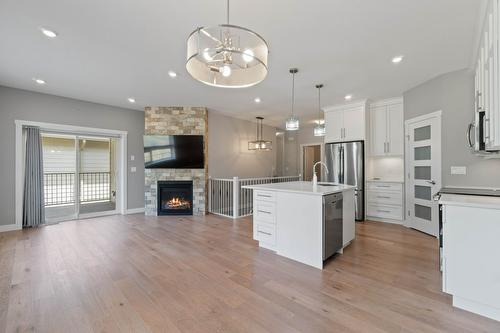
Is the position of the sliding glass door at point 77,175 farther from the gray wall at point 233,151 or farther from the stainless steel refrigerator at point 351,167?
the stainless steel refrigerator at point 351,167

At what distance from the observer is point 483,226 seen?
1.84m

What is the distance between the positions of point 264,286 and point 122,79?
4004mm

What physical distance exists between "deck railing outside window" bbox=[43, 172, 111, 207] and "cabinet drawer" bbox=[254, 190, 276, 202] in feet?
15.2

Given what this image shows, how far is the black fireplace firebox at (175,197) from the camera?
18.7ft

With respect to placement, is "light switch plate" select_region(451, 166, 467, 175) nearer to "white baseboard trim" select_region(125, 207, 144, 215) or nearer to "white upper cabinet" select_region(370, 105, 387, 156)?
"white upper cabinet" select_region(370, 105, 387, 156)

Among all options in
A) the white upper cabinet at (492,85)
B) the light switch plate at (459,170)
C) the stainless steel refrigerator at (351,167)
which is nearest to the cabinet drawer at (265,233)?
the white upper cabinet at (492,85)

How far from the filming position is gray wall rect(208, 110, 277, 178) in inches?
250

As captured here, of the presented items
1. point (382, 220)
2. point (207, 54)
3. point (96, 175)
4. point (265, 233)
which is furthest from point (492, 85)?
→ point (96, 175)

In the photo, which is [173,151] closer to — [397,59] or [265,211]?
[265,211]

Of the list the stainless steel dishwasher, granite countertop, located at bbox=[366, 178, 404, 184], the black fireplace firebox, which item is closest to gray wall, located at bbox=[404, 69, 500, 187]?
granite countertop, located at bbox=[366, 178, 404, 184]

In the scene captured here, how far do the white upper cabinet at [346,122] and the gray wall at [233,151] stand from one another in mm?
2695

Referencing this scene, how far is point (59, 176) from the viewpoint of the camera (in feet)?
17.2

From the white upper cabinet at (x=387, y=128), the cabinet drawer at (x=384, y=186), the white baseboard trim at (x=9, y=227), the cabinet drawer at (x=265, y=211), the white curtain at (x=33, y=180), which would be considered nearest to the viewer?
the cabinet drawer at (x=265, y=211)

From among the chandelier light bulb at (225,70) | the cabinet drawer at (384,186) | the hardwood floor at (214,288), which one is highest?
the chandelier light bulb at (225,70)
